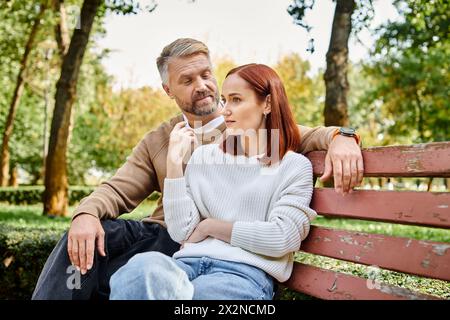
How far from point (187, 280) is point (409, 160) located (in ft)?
3.23

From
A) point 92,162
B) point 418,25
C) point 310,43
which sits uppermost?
point 418,25

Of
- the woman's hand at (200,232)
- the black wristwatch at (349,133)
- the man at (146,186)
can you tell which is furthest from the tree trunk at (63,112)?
the black wristwatch at (349,133)

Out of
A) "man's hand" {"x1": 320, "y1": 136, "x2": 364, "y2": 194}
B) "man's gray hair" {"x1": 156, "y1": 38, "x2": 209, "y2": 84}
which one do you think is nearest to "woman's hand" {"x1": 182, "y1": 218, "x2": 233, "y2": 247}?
"man's hand" {"x1": 320, "y1": 136, "x2": 364, "y2": 194}

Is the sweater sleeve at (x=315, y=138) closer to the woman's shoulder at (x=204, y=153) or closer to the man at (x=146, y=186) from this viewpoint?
the man at (x=146, y=186)

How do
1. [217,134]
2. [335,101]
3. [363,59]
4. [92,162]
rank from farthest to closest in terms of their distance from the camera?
[92,162]
[363,59]
[335,101]
[217,134]

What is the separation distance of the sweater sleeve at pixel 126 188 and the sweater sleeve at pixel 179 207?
0.40m

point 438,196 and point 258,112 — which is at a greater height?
point 258,112

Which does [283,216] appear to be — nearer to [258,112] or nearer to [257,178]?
[257,178]

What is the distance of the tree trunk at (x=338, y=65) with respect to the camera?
311 inches

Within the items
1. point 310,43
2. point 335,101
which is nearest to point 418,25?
point 335,101

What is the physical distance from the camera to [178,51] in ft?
10.6

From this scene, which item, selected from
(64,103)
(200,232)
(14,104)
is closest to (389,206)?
(200,232)
